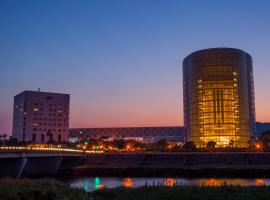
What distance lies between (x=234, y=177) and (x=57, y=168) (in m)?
69.4

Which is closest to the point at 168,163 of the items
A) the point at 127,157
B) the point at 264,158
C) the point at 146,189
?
the point at 127,157

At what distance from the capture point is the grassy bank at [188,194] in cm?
3616

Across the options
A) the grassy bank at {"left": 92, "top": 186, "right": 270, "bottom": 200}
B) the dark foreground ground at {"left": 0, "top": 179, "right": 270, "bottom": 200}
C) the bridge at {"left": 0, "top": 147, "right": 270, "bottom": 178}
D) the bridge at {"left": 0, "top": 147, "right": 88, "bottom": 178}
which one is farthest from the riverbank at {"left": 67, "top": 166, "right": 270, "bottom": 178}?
the dark foreground ground at {"left": 0, "top": 179, "right": 270, "bottom": 200}

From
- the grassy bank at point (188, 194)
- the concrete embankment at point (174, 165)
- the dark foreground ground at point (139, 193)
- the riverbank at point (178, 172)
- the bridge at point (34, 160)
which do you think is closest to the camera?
the dark foreground ground at point (139, 193)

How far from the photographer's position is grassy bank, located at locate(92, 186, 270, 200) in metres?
→ 36.2

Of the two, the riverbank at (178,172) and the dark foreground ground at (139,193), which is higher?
the dark foreground ground at (139,193)

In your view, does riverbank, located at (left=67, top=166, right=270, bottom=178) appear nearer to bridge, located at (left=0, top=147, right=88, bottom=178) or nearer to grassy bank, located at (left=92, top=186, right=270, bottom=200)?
bridge, located at (left=0, top=147, right=88, bottom=178)

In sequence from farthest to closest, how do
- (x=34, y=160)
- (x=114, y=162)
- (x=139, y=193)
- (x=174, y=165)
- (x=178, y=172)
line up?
(x=114, y=162)
(x=34, y=160)
(x=174, y=165)
(x=178, y=172)
(x=139, y=193)

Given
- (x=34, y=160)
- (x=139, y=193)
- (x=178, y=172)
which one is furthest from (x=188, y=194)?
(x=34, y=160)

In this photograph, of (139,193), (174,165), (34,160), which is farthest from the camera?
(34,160)

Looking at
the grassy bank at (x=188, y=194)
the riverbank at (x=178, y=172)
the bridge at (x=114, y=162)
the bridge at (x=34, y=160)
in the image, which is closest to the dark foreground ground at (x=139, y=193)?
the grassy bank at (x=188, y=194)

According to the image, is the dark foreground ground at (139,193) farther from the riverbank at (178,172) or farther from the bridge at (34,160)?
the riverbank at (178,172)

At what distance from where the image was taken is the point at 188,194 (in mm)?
36906

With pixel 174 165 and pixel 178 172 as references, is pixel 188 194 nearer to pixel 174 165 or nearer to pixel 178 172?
pixel 178 172
